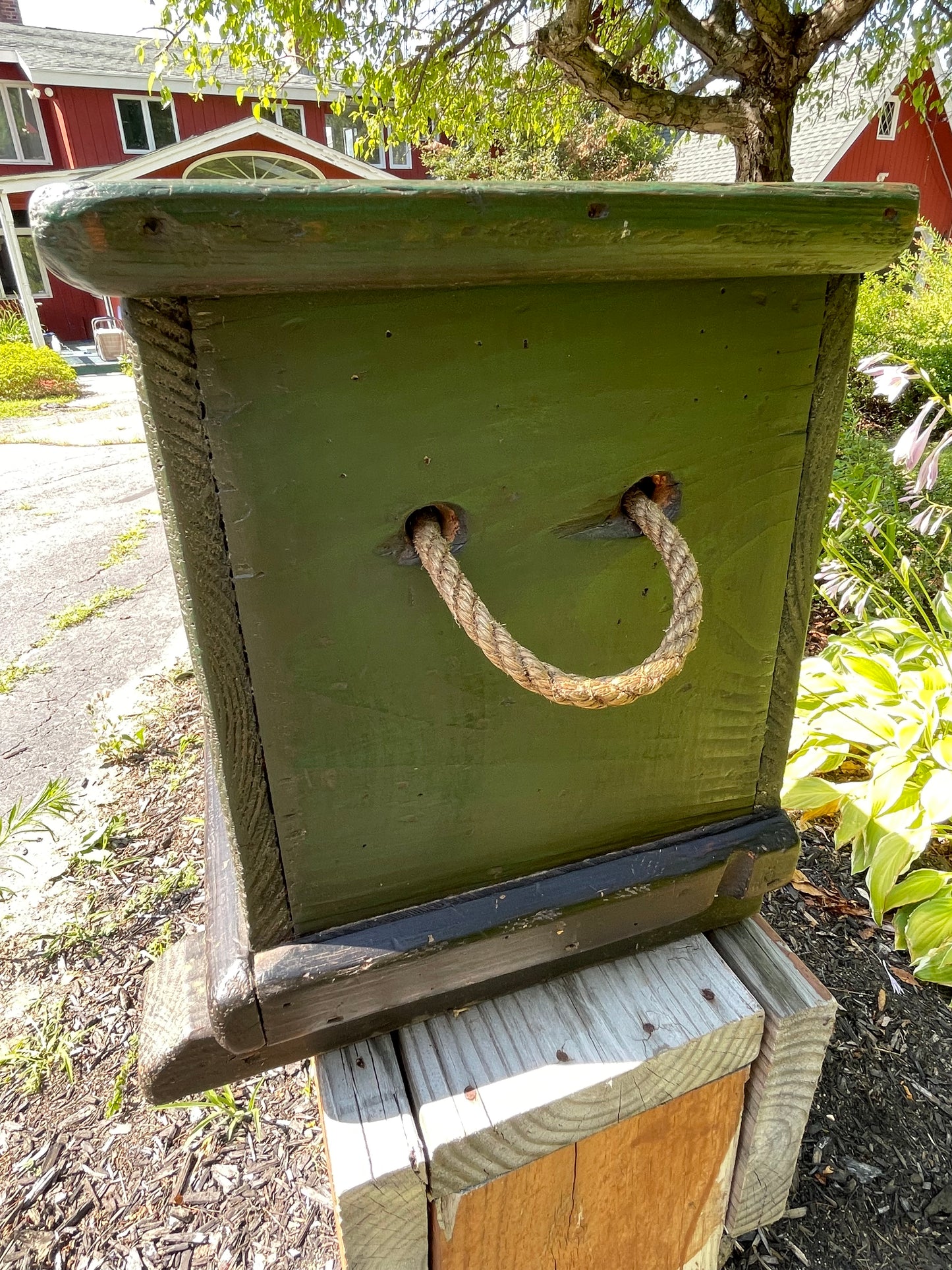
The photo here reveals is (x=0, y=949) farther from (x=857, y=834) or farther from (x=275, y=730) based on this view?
(x=857, y=834)

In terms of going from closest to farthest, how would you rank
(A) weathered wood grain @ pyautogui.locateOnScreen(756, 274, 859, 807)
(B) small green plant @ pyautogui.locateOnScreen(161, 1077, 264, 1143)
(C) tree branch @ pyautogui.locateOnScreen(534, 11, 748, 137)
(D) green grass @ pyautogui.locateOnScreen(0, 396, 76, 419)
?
(A) weathered wood grain @ pyautogui.locateOnScreen(756, 274, 859, 807) < (B) small green plant @ pyautogui.locateOnScreen(161, 1077, 264, 1143) < (C) tree branch @ pyautogui.locateOnScreen(534, 11, 748, 137) < (D) green grass @ pyautogui.locateOnScreen(0, 396, 76, 419)

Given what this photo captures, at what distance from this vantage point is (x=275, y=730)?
0.74 m

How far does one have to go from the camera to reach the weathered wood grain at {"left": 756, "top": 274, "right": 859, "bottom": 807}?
2.57 ft

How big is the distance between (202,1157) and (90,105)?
61.9 feet

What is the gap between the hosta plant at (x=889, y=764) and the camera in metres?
1.72

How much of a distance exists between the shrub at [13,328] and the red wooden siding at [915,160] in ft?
50.9

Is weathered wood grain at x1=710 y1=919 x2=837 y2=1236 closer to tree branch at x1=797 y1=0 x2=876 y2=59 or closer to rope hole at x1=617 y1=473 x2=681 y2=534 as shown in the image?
rope hole at x1=617 y1=473 x2=681 y2=534

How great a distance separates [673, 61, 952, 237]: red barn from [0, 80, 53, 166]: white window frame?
12.6 meters

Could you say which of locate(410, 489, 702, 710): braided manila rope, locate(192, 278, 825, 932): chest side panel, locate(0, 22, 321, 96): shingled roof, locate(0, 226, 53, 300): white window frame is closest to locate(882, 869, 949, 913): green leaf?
locate(192, 278, 825, 932): chest side panel

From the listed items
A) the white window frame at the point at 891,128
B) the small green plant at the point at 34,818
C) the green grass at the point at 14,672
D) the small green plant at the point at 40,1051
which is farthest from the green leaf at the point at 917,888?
the white window frame at the point at 891,128

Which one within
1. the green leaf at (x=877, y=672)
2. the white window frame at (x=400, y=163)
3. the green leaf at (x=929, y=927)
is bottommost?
the green leaf at (x=929, y=927)

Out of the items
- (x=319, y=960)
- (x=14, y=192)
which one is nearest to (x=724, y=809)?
(x=319, y=960)

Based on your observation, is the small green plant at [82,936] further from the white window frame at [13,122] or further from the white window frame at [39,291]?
the white window frame at [13,122]

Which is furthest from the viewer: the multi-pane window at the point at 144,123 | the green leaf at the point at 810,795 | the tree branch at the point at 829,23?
the multi-pane window at the point at 144,123
